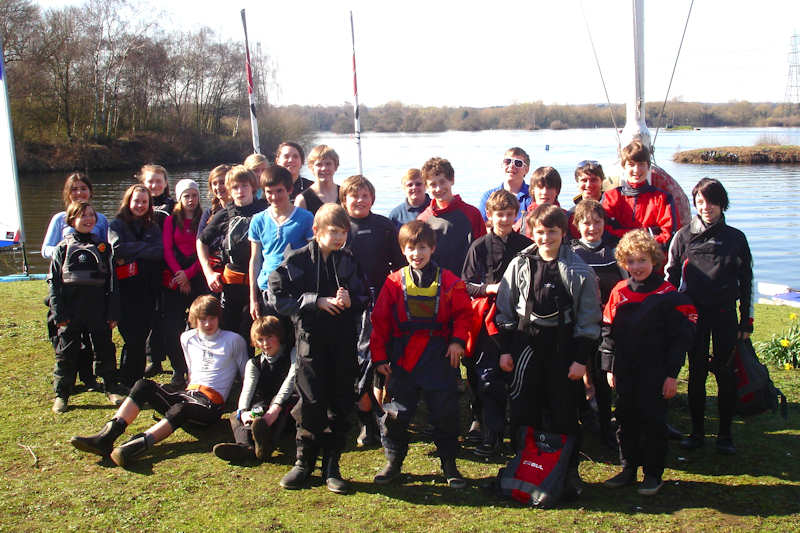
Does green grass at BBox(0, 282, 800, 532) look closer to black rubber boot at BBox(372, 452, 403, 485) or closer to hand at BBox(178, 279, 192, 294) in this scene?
black rubber boot at BBox(372, 452, 403, 485)

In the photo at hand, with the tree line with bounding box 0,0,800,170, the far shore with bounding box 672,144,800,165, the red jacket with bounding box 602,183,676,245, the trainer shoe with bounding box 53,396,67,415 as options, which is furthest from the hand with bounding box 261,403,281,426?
the far shore with bounding box 672,144,800,165

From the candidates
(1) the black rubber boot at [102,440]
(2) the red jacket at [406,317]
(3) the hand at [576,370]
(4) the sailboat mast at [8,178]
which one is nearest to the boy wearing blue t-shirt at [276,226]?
(2) the red jacket at [406,317]

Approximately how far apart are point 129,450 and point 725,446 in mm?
3660

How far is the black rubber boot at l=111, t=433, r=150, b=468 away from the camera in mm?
4188

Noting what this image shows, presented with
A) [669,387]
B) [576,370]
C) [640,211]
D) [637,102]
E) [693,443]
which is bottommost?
[693,443]

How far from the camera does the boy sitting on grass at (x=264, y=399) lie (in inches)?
167

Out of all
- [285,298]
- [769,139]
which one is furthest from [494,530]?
[769,139]

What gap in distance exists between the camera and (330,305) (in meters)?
3.96

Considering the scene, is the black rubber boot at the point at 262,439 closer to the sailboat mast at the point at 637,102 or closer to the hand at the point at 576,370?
the hand at the point at 576,370

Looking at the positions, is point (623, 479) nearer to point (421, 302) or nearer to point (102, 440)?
point (421, 302)

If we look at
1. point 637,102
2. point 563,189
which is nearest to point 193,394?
point 637,102

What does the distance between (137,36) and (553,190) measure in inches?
2003

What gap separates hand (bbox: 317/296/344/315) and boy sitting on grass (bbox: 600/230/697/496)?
157 cm

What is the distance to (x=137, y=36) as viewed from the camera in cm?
4925
